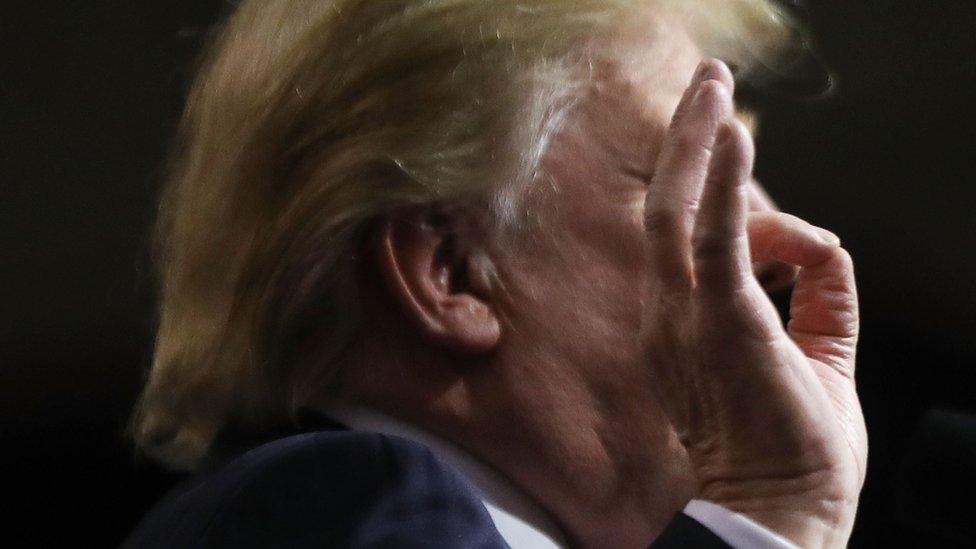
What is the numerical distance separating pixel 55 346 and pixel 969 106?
3.02 feet

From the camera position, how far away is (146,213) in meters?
1.12

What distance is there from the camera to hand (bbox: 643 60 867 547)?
2.34 feet

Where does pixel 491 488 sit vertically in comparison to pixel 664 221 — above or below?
below

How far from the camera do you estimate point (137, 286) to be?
113 centimetres

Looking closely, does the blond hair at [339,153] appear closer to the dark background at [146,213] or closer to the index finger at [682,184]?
the index finger at [682,184]

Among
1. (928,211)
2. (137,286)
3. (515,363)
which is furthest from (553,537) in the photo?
(928,211)

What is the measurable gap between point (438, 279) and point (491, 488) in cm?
14

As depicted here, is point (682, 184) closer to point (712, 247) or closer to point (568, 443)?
point (712, 247)

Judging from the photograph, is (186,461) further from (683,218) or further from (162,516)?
(683,218)

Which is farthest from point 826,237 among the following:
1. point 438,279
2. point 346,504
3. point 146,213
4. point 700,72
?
point 146,213

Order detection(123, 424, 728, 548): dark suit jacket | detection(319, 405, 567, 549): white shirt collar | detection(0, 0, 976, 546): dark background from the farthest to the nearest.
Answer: detection(0, 0, 976, 546): dark background → detection(319, 405, 567, 549): white shirt collar → detection(123, 424, 728, 548): dark suit jacket

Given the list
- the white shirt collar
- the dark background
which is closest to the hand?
the white shirt collar

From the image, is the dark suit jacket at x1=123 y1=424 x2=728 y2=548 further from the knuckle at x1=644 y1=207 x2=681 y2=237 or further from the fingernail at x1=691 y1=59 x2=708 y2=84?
the fingernail at x1=691 y1=59 x2=708 y2=84

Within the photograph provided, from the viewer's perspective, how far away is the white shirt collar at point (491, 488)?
780mm
